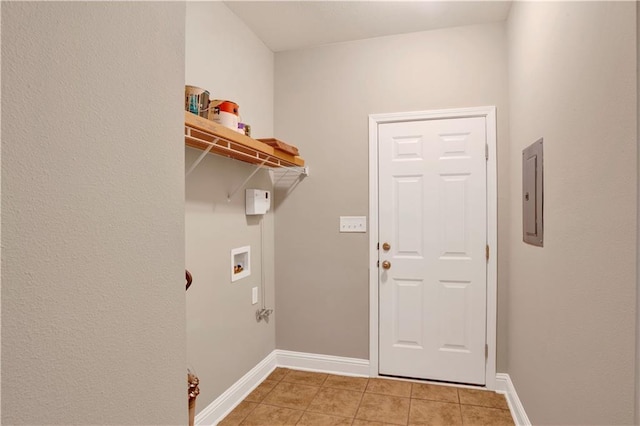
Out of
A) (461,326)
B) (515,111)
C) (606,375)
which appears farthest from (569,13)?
(461,326)

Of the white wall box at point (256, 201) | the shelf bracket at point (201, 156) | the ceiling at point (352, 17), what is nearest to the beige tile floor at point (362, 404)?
the white wall box at point (256, 201)

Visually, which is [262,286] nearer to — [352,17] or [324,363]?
[324,363]

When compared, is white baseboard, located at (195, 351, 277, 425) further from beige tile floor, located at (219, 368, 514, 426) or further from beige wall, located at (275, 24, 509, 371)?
beige wall, located at (275, 24, 509, 371)

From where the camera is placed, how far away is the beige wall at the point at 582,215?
Answer: 96 cm

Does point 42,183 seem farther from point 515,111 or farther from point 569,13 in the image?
point 515,111

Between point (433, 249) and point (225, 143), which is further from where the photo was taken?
point (433, 249)

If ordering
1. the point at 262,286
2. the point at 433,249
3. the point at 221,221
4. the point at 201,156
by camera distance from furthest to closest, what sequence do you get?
the point at 262,286
the point at 433,249
the point at 221,221
the point at 201,156

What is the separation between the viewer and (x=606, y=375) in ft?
3.47

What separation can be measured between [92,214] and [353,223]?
225 cm

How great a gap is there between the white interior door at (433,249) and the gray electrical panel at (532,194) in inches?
20.7

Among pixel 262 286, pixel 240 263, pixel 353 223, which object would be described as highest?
pixel 353 223

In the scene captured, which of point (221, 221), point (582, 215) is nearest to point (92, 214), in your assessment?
point (582, 215)

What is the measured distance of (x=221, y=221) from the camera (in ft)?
7.29

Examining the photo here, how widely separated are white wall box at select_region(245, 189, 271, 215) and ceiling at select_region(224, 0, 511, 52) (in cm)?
116
